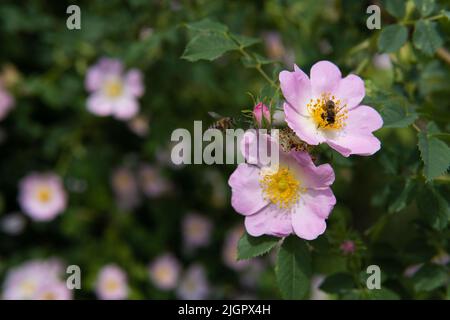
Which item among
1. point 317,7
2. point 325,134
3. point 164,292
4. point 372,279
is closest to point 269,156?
point 325,134

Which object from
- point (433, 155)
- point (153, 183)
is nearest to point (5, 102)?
point (153, 183)

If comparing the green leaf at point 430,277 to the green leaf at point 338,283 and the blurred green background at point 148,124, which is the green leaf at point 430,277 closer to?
the green leaf at point 338,283

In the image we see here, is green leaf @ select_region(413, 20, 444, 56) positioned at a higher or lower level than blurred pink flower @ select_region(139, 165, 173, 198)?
higher

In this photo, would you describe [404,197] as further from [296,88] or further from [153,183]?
[153,183]

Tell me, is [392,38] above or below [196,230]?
above

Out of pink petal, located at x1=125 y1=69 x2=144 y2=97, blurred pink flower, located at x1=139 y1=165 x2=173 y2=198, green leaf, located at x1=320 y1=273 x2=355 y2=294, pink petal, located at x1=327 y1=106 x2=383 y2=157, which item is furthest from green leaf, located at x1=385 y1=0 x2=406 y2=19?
blurred pink flower, located at x1=139 y1=165 x2=173 y2=198

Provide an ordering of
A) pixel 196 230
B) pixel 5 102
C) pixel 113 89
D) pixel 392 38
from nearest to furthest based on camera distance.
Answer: pixel 392 38 → pixel 113 89 → pixel 5 102 → pixel 196 230

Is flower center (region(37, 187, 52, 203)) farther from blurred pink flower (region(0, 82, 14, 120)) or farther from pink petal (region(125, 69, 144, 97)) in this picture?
pink petal (region(125, 69, 144, 97))

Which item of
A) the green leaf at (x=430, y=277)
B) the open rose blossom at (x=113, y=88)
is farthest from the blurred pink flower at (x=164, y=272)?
the green leaf at (x=430, y=277)
